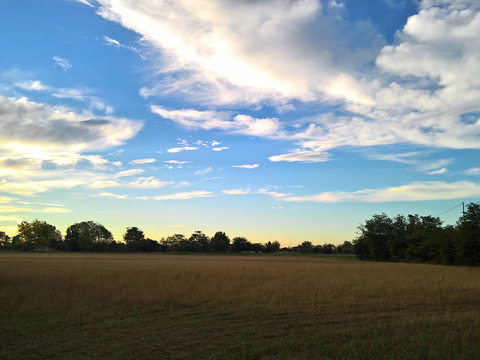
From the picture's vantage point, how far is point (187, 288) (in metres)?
17.6

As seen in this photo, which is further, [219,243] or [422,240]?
[219,243]

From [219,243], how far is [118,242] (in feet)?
144

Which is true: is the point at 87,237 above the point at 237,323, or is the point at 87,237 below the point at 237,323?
above

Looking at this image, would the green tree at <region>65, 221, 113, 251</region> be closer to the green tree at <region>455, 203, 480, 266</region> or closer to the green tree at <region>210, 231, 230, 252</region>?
the green tree at <region>210, 231, 230, 252</region>

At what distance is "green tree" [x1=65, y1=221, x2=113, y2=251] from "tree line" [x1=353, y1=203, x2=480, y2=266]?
98504mm

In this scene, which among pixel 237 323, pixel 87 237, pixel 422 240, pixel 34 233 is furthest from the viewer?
pixel 87 237

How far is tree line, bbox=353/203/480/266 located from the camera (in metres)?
45.3

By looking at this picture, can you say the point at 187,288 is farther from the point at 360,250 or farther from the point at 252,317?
the point at 360,250

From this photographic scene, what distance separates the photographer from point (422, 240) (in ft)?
201

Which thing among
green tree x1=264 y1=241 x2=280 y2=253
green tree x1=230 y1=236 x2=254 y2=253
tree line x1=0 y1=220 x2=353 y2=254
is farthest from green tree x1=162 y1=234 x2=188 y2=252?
green tree x1=264 y1=241 x2=280 y2=253

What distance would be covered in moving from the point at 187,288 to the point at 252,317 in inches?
292

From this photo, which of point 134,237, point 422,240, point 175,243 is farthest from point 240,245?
point 422,240

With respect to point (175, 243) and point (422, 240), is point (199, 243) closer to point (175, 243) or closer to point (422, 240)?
point (175, 243)

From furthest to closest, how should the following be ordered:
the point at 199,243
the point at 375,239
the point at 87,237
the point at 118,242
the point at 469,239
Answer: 1. the point at 199,243
2. the point at 118,242
3. the point at 87,237
4. the point at 375,239
5. the point at 469,239
